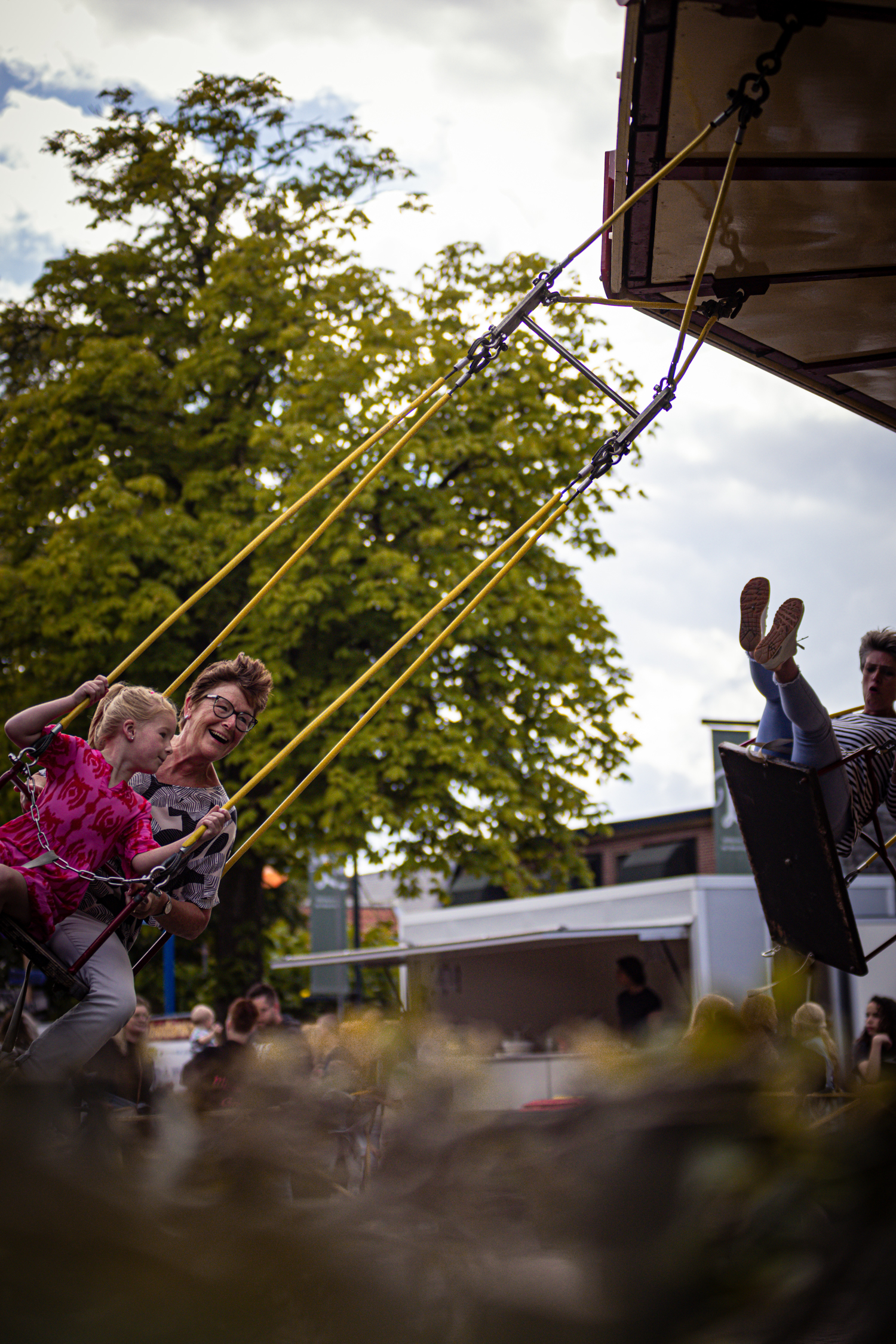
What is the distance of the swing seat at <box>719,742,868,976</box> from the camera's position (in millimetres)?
3885

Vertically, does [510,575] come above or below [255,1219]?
above

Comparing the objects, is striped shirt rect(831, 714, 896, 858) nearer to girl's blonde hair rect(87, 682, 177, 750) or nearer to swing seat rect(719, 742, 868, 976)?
swing seat rect(719, 742, 868, 976)

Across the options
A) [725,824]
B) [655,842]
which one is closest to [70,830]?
[725,824]

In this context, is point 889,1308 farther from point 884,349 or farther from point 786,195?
point 884,349

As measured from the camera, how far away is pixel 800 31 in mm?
2812

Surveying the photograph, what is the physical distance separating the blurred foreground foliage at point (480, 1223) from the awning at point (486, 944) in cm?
1450

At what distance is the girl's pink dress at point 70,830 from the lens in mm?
2998

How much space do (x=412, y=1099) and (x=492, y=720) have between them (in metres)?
12.6

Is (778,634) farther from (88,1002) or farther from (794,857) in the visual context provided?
(88,1002)

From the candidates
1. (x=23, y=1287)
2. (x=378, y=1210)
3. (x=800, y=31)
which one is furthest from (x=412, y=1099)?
(x=800, y=31)

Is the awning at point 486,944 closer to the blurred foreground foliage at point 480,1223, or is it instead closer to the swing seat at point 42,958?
the swing seat at point 42,958

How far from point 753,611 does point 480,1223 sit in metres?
2.87

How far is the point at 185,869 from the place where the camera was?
3.34 meters

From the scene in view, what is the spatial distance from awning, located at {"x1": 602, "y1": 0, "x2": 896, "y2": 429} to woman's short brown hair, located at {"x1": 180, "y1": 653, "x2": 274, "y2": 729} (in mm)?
1752
